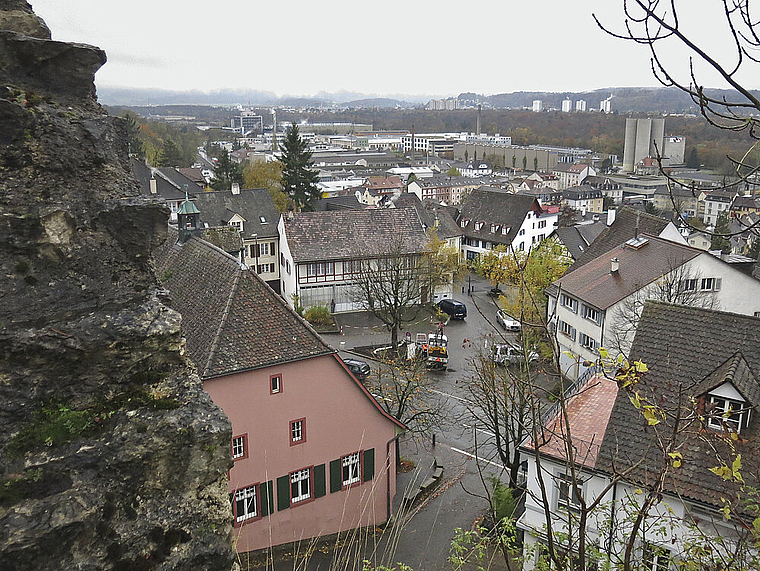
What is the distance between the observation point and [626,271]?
29484 mm

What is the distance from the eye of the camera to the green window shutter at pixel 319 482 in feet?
59.5

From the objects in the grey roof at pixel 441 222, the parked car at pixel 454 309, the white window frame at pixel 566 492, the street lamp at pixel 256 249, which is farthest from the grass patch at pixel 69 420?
the grey roof at pixel 441 222

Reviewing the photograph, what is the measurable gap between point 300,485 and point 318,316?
21.1m

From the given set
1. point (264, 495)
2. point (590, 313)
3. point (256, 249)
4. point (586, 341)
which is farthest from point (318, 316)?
point (264, 495)

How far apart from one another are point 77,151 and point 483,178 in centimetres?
12067

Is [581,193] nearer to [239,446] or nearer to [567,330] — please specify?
[567,330]

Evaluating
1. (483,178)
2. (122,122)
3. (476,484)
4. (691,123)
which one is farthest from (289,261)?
(691,123)

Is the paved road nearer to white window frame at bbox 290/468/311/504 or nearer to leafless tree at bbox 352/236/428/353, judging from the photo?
white window frame at bbox 290/468/311/504

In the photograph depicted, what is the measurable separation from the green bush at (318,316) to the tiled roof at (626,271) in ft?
45.0

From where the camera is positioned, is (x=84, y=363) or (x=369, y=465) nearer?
(x=84, y=363)

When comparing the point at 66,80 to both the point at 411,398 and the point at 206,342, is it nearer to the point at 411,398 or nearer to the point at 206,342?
the point at 206,342

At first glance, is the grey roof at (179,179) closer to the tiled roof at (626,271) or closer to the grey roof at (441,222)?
the grey roof at (441,222)

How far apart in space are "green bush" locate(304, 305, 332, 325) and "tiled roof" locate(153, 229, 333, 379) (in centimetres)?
1853

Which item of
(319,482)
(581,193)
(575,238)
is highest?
(575,238)
